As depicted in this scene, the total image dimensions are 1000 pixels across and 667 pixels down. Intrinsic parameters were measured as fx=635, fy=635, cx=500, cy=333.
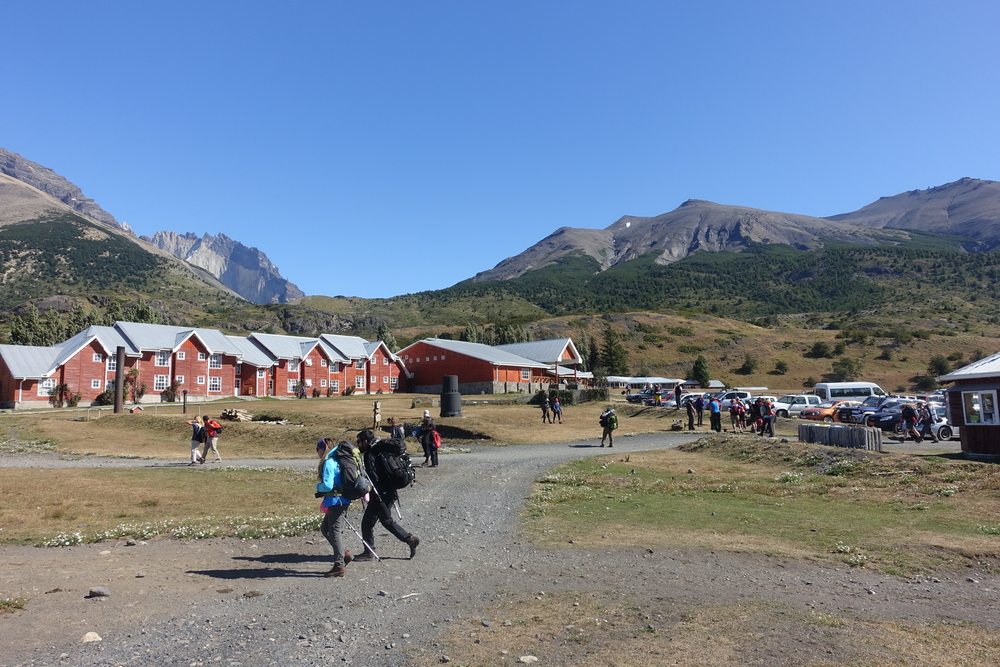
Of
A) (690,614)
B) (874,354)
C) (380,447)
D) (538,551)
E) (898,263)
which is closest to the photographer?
(690,614)

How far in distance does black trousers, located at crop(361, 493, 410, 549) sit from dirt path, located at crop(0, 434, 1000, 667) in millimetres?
439

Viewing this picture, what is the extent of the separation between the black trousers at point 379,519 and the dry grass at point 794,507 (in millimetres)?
2856

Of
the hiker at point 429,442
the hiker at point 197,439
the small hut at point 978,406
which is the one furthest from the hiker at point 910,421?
the hiker at point 197,439

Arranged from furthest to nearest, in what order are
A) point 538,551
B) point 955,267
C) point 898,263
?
point 898,263 < point 955,267 < point 538,551

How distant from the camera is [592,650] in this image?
19.7 ft

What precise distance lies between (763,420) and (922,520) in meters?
18.3

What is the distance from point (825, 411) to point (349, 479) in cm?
3812

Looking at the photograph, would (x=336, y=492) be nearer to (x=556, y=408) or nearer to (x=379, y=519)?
(x=379, y=519)

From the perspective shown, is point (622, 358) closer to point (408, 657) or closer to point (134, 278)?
point (408, 657)

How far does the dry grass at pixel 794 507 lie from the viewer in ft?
34.9

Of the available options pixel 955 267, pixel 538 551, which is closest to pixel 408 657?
pixel 538 551

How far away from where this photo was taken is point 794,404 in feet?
143

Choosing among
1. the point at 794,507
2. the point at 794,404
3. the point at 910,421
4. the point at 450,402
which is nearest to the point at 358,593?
the point at 794,507

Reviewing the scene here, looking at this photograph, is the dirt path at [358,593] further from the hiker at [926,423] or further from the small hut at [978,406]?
the hiker at [926,423]
